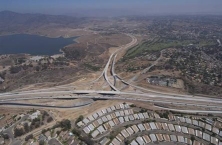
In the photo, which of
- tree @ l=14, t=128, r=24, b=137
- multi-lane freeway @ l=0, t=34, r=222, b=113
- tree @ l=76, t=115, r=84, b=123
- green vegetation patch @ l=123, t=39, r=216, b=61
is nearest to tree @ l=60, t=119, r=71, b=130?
tree @ l=76, t=115, r=84, b=123

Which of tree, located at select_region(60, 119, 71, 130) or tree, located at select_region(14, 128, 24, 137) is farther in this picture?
tree, located at select_region(60, 119, 71, 130)

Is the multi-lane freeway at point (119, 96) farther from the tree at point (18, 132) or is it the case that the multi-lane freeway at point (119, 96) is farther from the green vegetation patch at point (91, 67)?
the green vegetation patch at point (91, 67)

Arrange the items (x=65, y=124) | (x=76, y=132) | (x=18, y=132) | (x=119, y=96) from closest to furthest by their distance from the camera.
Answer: (x=76, y=132) → (x=18, y=132) → (x=65, y=124) → (x=119, y=96)

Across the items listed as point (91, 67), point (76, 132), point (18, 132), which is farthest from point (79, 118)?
point (91, 67)

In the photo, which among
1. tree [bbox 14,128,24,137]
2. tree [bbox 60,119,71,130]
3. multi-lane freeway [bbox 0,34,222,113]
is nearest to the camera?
tree [bbox 14,128,24,137]

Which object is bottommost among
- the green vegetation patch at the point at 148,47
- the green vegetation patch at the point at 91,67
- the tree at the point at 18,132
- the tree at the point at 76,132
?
the tree at the point at 18,132

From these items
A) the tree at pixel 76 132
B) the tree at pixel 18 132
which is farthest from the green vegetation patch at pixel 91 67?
the tree at pixel 18 132

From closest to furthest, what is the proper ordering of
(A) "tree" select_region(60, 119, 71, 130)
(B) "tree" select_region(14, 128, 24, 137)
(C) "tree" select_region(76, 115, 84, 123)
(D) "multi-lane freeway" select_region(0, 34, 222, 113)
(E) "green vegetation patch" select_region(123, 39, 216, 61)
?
(B) "tree" select_region(14, 128, 24, 137), (A) "tree" select_region(60, 119, 71, 130), (C) "tree" select_region(76, 115, 84, 123), (D) "multi-lane freeway" select_region(0, 34, 222, 113), (E) "green vegetation patch" select_region(123, 39, 216, 61)

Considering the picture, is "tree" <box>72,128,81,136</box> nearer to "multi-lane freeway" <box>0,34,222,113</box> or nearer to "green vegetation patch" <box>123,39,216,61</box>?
"multi-lane freeway" <box>0,34,222,113</box>

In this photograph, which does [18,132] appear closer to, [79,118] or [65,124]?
[65,124]

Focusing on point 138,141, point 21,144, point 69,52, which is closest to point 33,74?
point 69,52

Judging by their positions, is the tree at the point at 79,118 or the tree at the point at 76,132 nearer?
the tree at the point at 76,132

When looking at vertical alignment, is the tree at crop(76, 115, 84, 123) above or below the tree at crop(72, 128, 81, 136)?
above
